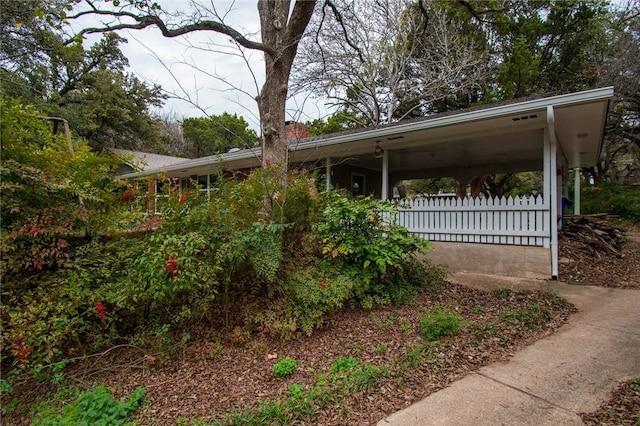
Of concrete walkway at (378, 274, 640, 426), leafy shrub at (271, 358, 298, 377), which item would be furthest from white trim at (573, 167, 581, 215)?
leafy shrub at (271, 358, 298, 377)

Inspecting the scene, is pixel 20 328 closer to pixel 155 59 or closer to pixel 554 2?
pixel 155 59

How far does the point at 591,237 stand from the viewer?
7211 mm

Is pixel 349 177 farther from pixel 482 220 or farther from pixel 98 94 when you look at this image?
pixel 98 94

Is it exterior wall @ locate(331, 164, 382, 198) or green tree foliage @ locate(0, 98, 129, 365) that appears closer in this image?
green tree foliage @ locate(0, 98, 129, 365)

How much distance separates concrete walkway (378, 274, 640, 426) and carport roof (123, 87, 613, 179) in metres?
2.90

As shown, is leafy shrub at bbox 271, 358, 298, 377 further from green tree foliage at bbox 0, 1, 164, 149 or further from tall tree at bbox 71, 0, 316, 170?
green tree foliage at bbox 0, 1, 164, 149

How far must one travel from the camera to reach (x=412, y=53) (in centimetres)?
1486

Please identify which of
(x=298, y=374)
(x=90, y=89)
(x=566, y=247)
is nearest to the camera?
(x=298, y=374)

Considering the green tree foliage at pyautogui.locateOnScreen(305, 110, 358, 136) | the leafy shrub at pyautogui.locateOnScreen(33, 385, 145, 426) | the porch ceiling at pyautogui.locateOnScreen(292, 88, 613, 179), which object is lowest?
the leafy shrub at pyautogui.locateOnScreen(33, 385, 145, 426)

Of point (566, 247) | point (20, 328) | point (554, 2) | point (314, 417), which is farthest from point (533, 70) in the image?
point (20, 328)

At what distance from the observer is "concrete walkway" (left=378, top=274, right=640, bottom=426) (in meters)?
1.97

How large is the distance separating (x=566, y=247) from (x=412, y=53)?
1148cm

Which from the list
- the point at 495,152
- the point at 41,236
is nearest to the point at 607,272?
the point at 495,152

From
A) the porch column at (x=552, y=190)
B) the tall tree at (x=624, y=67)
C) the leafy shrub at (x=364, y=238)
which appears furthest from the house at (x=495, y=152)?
the tall tree at (x=624, y=67)
